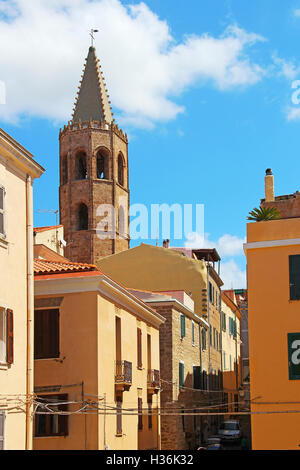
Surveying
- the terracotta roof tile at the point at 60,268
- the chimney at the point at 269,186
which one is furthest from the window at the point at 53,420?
the chimney at the point at 269,186

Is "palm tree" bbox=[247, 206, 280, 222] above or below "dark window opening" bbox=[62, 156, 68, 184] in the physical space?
below

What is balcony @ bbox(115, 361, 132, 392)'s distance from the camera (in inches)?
991

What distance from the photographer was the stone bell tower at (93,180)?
75.6 metres

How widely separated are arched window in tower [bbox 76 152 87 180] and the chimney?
5403 centimetres

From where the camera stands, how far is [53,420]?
2309 cm

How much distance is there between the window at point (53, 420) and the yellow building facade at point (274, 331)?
5.56m

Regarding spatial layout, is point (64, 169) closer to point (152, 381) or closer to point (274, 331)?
point (152, 381)

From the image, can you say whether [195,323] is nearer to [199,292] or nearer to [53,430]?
[199,292]

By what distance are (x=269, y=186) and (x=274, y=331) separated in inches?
224

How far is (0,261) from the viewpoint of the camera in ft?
61.3

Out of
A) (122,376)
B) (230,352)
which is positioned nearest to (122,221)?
(230,352)

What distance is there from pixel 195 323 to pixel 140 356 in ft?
44.3

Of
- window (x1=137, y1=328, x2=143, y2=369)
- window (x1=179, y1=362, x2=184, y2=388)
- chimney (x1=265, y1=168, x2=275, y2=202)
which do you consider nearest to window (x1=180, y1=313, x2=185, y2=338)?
window (x1=179, y1=362, x2=184, y2=388)

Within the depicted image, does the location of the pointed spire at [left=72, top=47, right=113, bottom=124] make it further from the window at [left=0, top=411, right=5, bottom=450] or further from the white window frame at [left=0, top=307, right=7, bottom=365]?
the window at [left=0, top=411, right=5, bottom=450]
